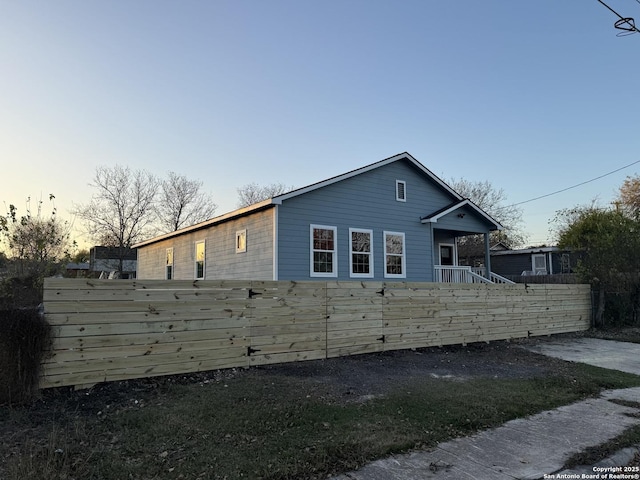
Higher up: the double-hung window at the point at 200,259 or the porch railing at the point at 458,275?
the double-hung window at the point at 200,259

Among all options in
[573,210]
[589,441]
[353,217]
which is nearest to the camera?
[589,441]

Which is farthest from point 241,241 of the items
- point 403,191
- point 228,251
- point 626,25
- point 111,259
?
point 111,259

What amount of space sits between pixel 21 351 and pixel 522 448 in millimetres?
5427

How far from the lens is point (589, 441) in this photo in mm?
4078

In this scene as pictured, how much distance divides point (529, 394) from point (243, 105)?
12.5m

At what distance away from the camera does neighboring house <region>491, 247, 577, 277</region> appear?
2593cm

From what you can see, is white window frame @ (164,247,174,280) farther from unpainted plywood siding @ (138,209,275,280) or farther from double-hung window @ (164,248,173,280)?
unpainted plywood siding @ (138,209,275,280)

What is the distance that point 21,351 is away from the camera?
4.66m

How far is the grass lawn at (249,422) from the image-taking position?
327cm

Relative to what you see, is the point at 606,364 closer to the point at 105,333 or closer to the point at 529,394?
the point at 529,394

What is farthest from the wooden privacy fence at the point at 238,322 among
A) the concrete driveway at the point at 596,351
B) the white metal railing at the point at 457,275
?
the white metal railing at the point at 457,275

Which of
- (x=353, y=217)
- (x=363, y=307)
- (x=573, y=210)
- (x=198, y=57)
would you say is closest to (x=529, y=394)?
(x=363, y=307)

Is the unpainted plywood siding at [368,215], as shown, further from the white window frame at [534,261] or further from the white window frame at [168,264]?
the white window frame at [534,261]

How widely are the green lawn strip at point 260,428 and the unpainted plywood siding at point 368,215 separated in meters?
6.57
